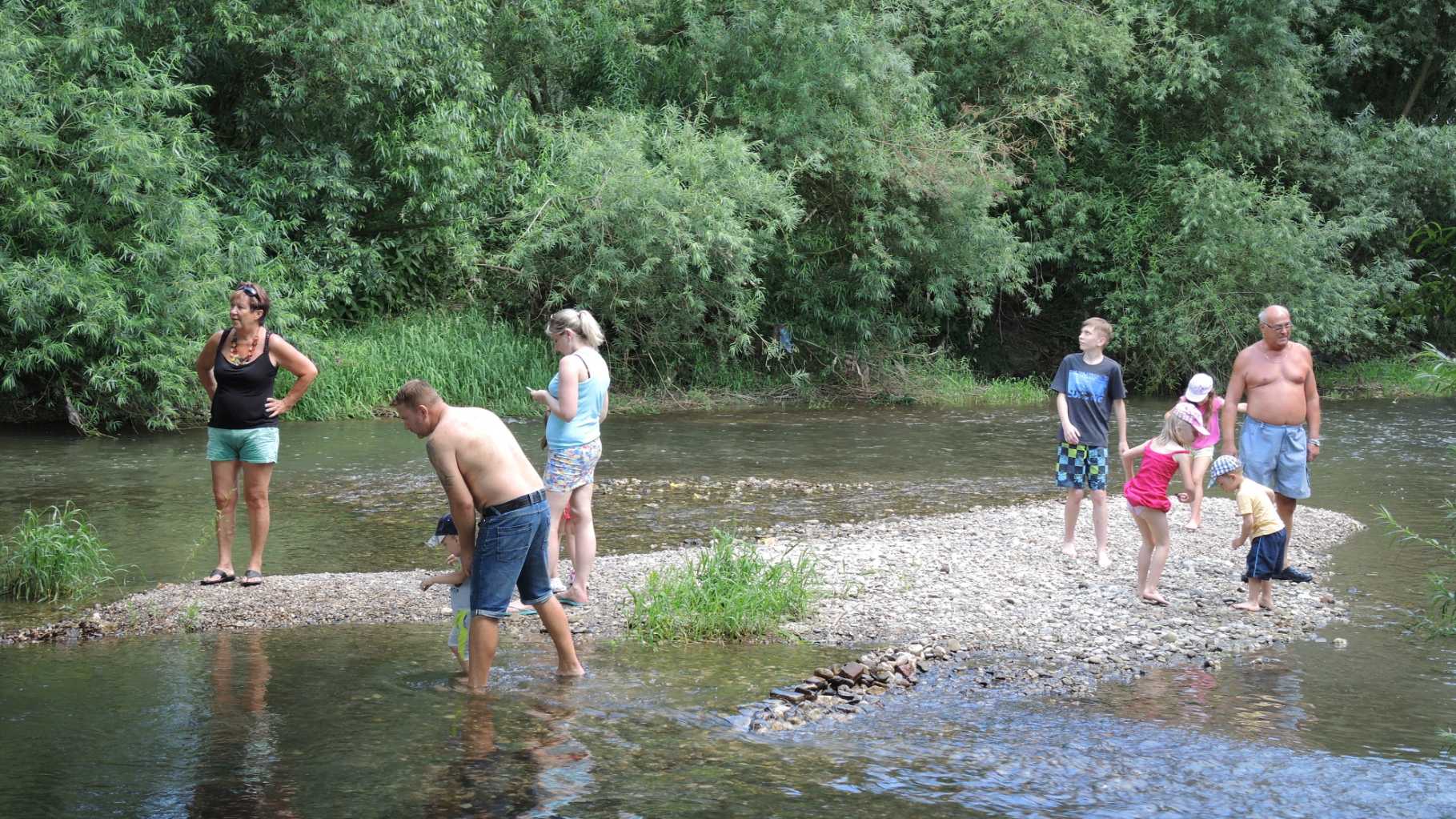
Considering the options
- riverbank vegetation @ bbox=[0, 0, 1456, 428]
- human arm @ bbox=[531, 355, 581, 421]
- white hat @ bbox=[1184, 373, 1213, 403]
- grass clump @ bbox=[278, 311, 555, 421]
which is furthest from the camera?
grass clump @ bbox=[278, 311, 555, 421]

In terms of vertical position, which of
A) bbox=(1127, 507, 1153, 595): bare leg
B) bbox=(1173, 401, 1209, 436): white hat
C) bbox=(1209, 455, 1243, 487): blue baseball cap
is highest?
bbox=(1173, 401, 1209, 436): white hat

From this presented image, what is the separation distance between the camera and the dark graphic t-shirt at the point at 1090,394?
9.55 metres

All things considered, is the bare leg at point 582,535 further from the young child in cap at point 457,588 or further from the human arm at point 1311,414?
the human arm at point 1311,414

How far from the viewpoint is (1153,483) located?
333 inches

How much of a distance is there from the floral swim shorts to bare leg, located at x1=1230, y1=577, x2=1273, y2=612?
4.38m

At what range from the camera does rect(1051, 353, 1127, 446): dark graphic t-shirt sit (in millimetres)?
9555

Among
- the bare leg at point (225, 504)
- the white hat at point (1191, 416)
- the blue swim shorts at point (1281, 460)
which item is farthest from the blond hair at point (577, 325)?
the blue swim shorts at point (1281, 460)

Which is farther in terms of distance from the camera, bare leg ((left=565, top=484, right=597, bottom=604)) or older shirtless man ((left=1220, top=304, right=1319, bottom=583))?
older shirtless man ((left=1220, top=304, right=1319, bottom=583))

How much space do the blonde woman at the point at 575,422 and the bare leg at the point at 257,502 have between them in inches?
82.8

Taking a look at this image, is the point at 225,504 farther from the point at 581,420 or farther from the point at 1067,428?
the point at 1067,428

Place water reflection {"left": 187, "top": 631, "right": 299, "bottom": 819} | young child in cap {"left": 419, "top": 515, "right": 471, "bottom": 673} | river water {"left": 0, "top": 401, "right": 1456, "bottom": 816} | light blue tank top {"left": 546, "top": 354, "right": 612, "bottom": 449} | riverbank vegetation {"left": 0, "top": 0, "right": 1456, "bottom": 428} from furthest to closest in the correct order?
riverbank vegetation {"left": 0, "top": 0, "right": 1456, "bottom": 428}, light blue tank top {"left": 546, "top": 354, "right": 612, "bottom": 449}, young child in cap {"left": 419, "top": 515, "right": 471, "bottom": 673}, river water {"left": 0, "top": 401, "right": 1456, "bottom": 816}, water reflection {"left": 187, "top": 631, "right": 299, "bottom": 819}

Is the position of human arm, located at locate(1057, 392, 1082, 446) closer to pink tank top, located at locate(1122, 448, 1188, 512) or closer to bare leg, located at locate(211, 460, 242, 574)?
pink tank top, located at locate(1122, 448, 1188, 512)

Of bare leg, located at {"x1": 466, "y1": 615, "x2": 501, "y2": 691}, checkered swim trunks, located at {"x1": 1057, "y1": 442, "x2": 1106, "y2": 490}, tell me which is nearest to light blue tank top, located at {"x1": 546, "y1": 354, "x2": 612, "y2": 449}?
bare leg, located at {"x1": 466, "y1": 615, "x2": 501, "y2": 691}

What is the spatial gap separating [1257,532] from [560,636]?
468cm
